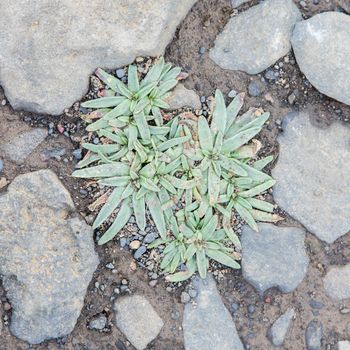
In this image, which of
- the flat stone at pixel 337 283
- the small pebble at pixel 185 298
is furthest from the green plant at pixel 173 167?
the flat stone at pixel 337 283

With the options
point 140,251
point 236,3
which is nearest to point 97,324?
point 140,251

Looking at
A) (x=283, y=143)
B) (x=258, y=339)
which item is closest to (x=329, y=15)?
(x=283, y=143)

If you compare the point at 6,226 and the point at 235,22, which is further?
the point at 235,22

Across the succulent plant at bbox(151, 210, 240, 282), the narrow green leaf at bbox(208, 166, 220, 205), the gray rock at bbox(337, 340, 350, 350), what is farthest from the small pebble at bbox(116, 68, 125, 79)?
the gray rock at bbox(337, 340, 350, 350)

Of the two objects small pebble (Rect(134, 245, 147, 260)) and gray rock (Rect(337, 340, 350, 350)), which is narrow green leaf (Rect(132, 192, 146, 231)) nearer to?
small pebble (Rect(134, 245, 147, 260))

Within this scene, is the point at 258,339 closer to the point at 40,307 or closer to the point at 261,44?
the point at 40,307

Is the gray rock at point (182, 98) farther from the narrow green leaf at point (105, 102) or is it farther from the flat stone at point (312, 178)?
the flat stone at point (312, 178)
